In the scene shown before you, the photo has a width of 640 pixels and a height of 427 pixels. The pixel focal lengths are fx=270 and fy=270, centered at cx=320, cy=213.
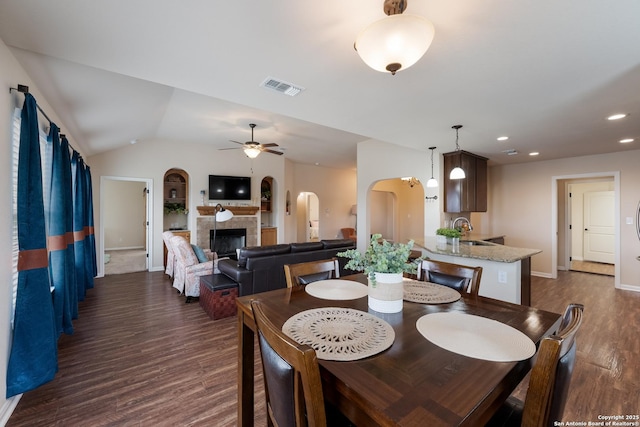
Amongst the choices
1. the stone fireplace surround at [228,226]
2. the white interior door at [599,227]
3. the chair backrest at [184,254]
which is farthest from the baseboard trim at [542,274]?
the chair backrest at [184,254]

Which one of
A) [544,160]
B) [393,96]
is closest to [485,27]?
[393,96]

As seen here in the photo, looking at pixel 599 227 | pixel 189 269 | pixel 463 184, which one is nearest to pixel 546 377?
pixel 189 269

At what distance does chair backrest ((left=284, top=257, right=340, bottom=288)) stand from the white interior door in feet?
27.6

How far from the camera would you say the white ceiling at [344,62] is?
146 cm

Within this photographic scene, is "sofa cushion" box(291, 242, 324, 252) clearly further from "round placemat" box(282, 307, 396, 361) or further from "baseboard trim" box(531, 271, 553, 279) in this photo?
"baseboard trim" box(531, 271, 553, 279)

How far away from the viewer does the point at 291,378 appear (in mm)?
904

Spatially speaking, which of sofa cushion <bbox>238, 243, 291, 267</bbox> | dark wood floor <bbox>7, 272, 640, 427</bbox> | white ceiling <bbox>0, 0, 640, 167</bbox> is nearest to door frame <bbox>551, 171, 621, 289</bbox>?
dark wood floor <bbox>7, 272, 640, 427</bbox>

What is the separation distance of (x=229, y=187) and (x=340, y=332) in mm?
6566

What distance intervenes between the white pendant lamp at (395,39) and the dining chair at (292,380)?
1.28 m

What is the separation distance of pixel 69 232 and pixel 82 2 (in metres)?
2.38

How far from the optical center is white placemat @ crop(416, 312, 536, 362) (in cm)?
101

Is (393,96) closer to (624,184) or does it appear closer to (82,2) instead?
(82,2)

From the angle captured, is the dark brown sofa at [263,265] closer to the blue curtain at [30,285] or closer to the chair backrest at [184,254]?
the chair backrest at [184,254]

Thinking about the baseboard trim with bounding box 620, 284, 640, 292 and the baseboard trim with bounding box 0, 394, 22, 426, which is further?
the baseboard trim with bounding box 620, 284, 640, 292
